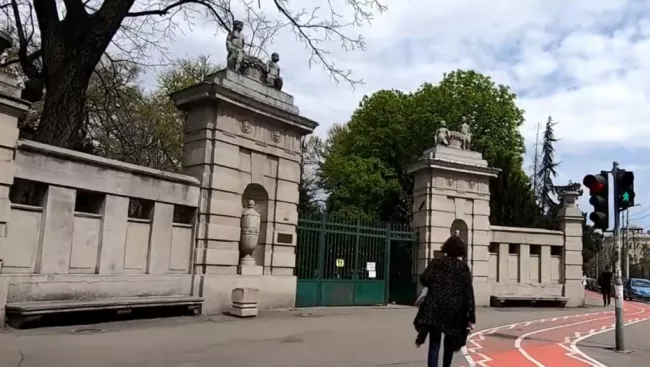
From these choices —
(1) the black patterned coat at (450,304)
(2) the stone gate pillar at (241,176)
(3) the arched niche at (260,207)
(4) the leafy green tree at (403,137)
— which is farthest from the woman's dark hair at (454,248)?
(4) the leafy green tree at (403,137)

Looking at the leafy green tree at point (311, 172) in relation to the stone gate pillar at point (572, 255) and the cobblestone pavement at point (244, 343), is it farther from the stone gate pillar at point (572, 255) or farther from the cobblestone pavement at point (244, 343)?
the cobblestone pavement at point (244, 343)

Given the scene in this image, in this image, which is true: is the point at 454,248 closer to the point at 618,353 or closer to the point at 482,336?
the point at 618,353

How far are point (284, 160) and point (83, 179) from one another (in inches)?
220

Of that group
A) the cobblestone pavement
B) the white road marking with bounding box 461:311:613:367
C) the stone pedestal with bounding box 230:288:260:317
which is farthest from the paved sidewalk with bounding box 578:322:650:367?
the stone pedestal with bounding box 230:288:260:317

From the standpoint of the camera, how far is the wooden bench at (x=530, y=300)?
20469 millimetres

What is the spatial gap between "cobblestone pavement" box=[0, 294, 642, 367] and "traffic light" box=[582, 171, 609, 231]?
2.43 metres

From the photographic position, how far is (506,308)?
20.3 m

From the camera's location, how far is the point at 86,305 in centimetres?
1087

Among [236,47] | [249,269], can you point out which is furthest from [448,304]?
[236,47]

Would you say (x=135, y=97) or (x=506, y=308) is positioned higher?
(x=135, y=97)

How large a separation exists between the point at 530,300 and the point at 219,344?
14.3m

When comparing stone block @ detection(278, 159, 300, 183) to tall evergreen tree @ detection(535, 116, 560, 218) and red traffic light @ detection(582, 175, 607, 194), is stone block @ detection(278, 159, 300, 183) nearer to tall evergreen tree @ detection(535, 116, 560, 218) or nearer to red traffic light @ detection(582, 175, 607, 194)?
red traffic light @ detection(582, 175, 607, 194)

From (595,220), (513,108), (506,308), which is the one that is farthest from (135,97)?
(513,108)

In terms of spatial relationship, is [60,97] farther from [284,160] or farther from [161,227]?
[284,160]
